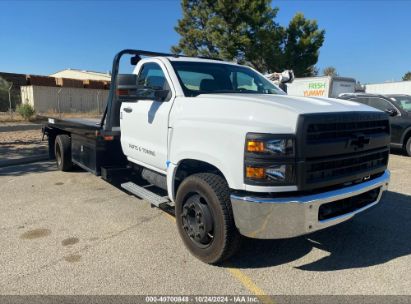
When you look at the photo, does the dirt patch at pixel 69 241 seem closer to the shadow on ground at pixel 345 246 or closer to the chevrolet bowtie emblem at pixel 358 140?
the shadow on ground at pixel 345 246

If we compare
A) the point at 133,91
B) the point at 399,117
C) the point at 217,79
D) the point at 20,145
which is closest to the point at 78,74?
the point at 20,145

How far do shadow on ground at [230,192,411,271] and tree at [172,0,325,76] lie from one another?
22934 millimetres

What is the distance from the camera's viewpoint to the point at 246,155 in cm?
299

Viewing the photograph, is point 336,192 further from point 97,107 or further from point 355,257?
point 97,107

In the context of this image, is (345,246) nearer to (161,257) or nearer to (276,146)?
(276,146)

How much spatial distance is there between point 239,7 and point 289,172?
27009 mm

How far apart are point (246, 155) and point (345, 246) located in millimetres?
1894

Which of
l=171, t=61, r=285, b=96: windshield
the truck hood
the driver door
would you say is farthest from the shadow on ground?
l=171, t=61, r=285, b=96: windshield

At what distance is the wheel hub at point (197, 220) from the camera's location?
3445 millimetres

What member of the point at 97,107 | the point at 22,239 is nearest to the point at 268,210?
the point at 22,239

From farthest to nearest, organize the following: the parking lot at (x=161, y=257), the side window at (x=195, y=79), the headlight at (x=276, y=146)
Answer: the side window at (x=195, y=79)
the parking lot at (x=161, y=257)
the headlight at (x=276, y=146)

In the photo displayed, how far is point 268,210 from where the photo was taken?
9.78 ft

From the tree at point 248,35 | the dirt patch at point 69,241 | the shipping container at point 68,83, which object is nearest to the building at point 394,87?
the tree at point 248,35

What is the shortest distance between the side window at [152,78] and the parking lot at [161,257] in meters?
1.75
